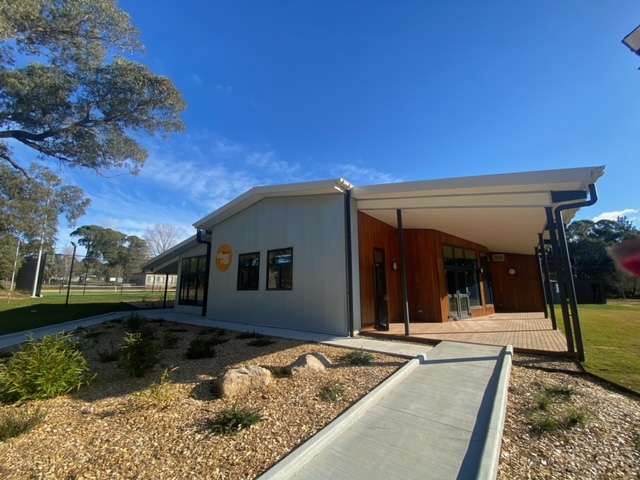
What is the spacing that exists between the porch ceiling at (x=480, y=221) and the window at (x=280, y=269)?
2.67 metres

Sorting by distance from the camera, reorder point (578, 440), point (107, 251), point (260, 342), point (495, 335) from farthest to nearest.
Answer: point (107, 251) → point (495, 335) → point (260, 342) → point (578, 440)

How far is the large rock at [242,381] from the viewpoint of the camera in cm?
375

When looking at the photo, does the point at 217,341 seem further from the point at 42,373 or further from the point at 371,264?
the point at 371,264

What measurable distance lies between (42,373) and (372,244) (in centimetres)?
715

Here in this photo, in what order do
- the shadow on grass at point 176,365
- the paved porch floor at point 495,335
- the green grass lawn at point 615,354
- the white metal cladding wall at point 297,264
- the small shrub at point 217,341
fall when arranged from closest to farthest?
the shadow on grass at point 176,365
the green grass lawn at point 615,354
the paved porch floor at point 495,335
the small shrub at point 217,341
the white metal cladding wall at point 297,264

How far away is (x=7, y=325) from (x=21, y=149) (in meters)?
5.86

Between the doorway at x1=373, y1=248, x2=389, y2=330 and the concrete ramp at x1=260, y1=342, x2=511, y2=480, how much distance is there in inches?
149

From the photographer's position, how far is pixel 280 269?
891 cm

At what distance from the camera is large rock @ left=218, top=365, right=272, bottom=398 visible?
375cm

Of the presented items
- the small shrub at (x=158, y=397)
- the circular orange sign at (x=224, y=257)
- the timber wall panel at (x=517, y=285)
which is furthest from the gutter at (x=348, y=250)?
the timber wall panel at (x=517, y=285)

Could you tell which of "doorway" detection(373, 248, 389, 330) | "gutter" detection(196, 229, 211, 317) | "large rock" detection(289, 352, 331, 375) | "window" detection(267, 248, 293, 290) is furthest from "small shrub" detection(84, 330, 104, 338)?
"doorway" detection(373, 248, 389, 330)

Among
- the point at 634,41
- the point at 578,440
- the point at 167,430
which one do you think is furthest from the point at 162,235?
the point at 634,41

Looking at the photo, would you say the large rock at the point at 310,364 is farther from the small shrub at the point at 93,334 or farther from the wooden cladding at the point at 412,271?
the small shrub at the point at 93,334

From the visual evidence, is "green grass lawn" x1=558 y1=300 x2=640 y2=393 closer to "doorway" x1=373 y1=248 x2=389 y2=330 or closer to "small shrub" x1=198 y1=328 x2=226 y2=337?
"doorway" x1=373 y1=248 x2=389 y2=330
